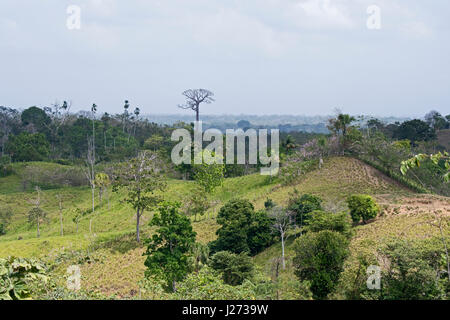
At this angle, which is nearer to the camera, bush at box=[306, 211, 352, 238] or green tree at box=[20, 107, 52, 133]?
bush at box=[306, 211, 352, 238]

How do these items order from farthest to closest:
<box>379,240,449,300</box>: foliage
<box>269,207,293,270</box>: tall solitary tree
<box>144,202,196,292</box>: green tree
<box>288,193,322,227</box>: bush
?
<box>288,193,322,227</box>: bush, <box>269,207,293,270</box>: tall solitary tree, <box>144,202,196,292</box>: green tree, <box>379,240,449,300</box>: foliage

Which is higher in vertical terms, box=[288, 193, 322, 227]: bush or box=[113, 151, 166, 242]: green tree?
box=[113, 151, 166, 242]: green tree

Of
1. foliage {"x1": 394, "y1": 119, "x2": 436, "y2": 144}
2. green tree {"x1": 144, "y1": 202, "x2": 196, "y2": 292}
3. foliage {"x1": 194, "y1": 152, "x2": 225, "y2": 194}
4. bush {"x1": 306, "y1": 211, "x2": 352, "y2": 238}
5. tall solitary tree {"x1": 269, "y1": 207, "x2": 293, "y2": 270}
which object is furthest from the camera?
foliage {"x1": 394, "y1": 119, "x2": 436, "y2": 144}

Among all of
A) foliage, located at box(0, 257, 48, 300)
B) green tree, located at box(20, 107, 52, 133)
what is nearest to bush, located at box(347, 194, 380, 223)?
foliage, located at box(0, 257, 48, 300)

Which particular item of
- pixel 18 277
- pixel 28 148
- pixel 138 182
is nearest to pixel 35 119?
pixel 28 148

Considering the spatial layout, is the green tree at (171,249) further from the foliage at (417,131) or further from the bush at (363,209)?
the foliage at (417,131)

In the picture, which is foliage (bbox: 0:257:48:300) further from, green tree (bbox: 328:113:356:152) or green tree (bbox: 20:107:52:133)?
green tree (bbox: 20:107:52:133)
